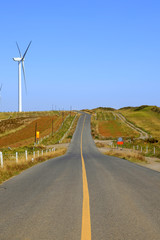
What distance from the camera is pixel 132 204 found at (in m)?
7.43

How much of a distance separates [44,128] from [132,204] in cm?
9642

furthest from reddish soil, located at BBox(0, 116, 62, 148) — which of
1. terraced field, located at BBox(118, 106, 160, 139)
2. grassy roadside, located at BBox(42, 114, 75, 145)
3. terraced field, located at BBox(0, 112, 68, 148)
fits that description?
terraced field, located at BBox(118, 106, 160, 139)

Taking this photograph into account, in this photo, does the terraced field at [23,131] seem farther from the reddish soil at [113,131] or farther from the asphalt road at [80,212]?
the asphalt road at [80,212]

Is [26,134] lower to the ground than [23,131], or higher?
lower

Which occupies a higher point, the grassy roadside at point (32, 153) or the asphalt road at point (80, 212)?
the asphalt road at point (80, 212)

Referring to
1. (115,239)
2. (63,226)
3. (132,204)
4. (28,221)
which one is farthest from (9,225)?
(132,204)

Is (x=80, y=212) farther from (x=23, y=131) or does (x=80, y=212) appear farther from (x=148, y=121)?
(x=148, y=121)

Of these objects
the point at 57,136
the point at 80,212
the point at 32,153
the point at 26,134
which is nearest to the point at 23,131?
the point at 26,134

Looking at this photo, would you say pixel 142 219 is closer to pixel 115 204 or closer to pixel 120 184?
pixel 115 204

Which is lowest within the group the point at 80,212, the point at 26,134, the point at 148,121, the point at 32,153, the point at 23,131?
the point at 32,153

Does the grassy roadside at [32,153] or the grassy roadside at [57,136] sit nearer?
the grassy roadside at [32,153]

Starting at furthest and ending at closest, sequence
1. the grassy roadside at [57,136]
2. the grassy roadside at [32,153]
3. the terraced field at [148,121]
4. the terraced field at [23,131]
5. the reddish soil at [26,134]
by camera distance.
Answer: the terraced field at [148,121] → the grassy roadside at [57,136] → the terraced field at [23,131] → the reddish soil at [26,134] → the grassy roadside at [32,153]

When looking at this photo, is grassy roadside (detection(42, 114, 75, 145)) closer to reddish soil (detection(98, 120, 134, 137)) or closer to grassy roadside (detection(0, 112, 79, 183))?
grassy roadside (detection(0, 112, 79, 183))

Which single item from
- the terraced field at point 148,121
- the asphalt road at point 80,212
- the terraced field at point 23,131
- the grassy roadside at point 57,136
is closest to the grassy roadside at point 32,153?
the grassy roadside at point 57,136
